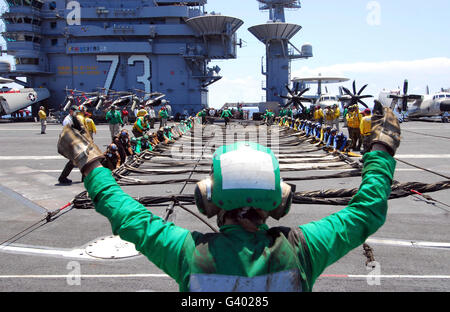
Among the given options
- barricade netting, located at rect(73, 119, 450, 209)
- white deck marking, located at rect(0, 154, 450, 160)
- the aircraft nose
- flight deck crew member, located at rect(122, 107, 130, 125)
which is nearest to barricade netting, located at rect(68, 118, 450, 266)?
barricade netting, located at rect(73, 119, 450, 209)

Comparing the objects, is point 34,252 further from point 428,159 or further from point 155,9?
point 155,9

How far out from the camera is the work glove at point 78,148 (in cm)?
179

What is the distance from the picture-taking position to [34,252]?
16.5 ft

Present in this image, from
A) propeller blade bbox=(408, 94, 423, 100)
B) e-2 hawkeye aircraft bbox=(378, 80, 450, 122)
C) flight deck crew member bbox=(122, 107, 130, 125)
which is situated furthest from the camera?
propeller blade bbox=(408, 94, 423, 100)

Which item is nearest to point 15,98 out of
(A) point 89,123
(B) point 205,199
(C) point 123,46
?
(C) point 123,46

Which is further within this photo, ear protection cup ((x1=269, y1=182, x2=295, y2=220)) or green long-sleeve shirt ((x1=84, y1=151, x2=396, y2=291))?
ear protection cup ((x1=269, y1=182, x2=295, y2=220))

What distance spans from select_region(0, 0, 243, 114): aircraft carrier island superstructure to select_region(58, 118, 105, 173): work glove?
145 feet

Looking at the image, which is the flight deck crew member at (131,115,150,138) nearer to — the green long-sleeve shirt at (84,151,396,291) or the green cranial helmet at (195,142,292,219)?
the green long-sleeve shirt at (84,151,396,291)

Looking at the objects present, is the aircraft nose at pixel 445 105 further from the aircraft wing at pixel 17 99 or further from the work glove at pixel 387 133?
the aircraft wing at pixel 17 99

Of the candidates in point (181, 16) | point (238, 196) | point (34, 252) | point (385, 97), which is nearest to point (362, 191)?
point (238, 196)

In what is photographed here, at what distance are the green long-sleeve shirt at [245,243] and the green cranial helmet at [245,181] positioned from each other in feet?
0.42

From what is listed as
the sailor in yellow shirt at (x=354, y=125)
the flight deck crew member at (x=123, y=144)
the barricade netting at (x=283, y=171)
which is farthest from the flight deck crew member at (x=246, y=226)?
the sailor in yellow shirt at (x=354, y=125)

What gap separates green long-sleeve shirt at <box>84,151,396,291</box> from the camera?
150 centimetres
